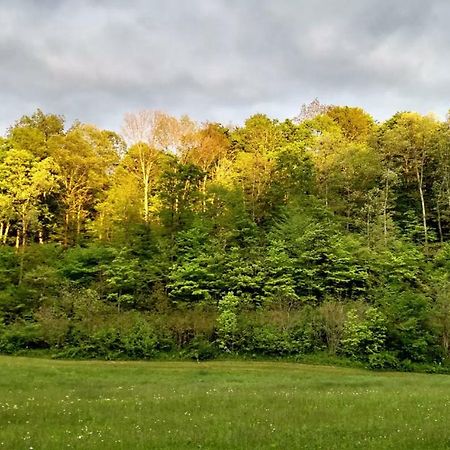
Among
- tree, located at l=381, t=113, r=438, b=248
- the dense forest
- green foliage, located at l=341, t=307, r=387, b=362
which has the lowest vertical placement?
green foliage, located at l=341, t=307, r=387, b=362

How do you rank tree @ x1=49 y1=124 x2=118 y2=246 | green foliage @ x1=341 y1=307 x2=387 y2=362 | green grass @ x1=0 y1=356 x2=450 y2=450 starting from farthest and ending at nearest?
tree @ x1=49 y1=124 x2=118 y2=246 → green foliage @ x1=341 y1=307 x2=387 y2=362 → green grass @ x1=0 y1=356 x2=450 y2=450

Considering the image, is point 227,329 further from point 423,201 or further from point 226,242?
point 423,201

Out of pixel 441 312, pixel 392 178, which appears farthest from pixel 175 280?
pixel 392 178

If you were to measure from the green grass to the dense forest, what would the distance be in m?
8.20

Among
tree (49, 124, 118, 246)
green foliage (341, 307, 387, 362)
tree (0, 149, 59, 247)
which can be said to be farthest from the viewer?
tree (49, 124, 118, 246)

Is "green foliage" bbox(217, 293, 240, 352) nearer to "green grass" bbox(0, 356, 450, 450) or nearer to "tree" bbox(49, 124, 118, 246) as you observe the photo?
"green grass" bbox(0, 356, 450, 450)

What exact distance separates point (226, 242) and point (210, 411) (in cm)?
3087

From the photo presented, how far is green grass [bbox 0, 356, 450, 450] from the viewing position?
10.3 metres

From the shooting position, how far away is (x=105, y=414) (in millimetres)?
13117

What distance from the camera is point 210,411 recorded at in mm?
13914

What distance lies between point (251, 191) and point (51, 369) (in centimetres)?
3296

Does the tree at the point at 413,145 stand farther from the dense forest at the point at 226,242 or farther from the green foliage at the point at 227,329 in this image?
the green foliage at the point at 227,329

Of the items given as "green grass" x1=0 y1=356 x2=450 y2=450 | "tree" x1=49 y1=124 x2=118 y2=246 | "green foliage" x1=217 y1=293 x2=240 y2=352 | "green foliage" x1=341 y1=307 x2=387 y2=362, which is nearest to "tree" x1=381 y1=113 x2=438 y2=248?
"green foliage" x1=341 y1=307 x2=387 y2=362

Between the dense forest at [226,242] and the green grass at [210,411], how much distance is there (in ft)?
26.9
